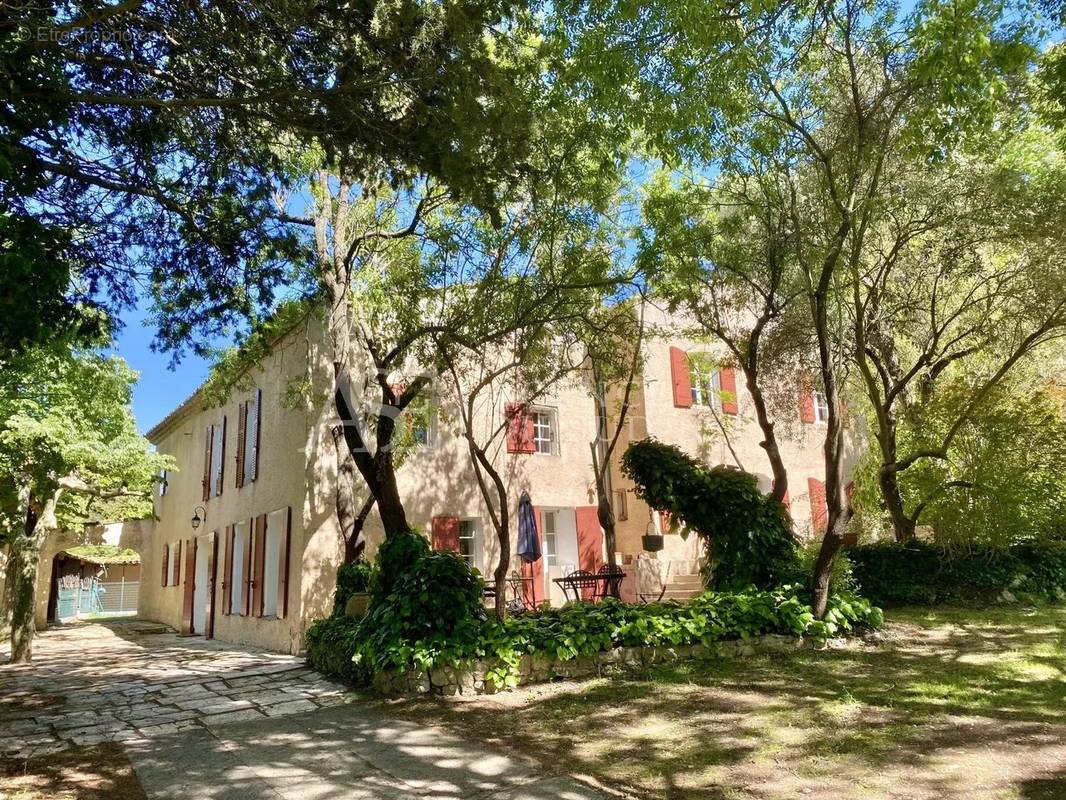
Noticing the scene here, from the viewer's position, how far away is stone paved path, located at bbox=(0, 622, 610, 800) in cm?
468

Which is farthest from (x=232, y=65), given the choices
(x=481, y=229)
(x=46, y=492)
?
(x=46, y=492)

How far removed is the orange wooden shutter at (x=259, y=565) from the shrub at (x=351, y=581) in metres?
3.63

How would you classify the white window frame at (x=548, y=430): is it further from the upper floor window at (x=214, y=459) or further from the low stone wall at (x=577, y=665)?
the low stone wall at (x=577, y=665)

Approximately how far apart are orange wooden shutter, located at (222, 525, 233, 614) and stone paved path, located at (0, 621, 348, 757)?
1440mm

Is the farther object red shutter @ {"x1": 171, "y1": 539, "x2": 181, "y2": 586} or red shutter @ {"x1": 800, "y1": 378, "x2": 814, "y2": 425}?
red shutter @ {"x1": 171, "y1": 539, "x2": 181, "y2": 586}

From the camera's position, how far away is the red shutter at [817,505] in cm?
1688

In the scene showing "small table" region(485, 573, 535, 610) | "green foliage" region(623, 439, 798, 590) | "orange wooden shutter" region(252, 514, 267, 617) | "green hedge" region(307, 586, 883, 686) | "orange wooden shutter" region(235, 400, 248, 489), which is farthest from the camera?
"orange wooden shutter" region(235, 400, 248, 489)

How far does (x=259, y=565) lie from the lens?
1304 centimetres

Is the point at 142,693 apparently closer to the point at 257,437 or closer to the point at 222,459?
the point at 257,437

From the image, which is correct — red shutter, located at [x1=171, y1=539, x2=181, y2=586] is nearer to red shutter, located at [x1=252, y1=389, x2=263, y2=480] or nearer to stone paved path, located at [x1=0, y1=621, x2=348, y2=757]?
stone paved path, located at [x1=0, y1=621, x2=348, y2=757]

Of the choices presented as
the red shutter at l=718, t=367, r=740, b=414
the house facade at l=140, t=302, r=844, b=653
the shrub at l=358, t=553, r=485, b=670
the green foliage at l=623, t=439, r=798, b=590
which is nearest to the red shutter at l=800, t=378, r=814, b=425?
the house facade at l=140, t=302, r=844, b=653

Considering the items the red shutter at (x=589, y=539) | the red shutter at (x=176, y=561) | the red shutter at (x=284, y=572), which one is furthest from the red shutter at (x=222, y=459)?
the red shutter at (x=589, y=539)

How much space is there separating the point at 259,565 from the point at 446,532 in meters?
3.39

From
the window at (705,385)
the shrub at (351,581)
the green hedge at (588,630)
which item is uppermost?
the window at (705,385)
